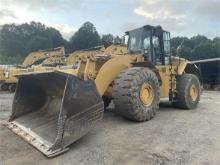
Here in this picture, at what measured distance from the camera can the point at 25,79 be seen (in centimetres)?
635

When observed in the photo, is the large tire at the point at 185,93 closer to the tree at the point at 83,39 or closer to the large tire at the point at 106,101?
the large tire at the point at 106,101

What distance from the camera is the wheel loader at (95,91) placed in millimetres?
4742

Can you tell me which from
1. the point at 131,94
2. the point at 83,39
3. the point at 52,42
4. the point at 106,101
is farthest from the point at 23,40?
the point at 131,94

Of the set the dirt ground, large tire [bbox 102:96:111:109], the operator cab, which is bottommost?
the dirt ground

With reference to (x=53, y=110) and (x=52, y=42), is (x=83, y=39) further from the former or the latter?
(x=53, y=110)

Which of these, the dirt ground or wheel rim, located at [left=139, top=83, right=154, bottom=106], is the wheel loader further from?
the dirt ground

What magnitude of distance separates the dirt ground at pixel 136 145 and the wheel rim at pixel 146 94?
0.40 metres

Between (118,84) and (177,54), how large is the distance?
315 centimetres

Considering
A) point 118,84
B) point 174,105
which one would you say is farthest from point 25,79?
point 174,105

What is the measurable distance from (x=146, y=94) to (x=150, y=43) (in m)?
1.69

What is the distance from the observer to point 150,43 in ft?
24.8

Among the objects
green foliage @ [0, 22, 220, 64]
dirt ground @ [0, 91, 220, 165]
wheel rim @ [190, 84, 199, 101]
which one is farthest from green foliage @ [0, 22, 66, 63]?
dirt ground @ [0, 91, 220, 165]

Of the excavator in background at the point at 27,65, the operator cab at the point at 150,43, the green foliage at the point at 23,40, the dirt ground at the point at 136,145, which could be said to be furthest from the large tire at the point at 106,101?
the green foliage at the point at 23,40

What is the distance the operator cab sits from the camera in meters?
7.53
